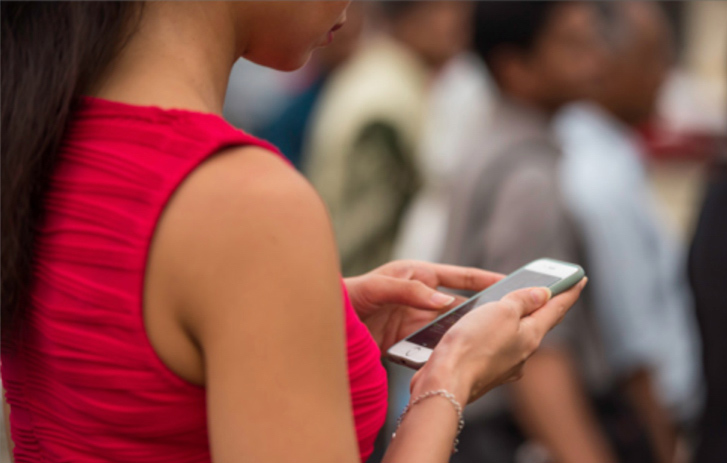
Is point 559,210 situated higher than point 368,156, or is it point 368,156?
point 559,210

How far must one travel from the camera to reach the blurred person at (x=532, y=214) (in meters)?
2.42

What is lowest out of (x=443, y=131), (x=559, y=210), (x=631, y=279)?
(x=443, y=131)

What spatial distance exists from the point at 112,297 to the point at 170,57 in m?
0.26

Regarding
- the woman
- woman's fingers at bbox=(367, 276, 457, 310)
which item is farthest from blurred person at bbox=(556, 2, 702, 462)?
the woman

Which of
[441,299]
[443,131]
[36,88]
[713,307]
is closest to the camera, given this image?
[36,88]

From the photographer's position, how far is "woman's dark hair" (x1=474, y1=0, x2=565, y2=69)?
2732 mm

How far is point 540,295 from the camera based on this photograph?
1.17m

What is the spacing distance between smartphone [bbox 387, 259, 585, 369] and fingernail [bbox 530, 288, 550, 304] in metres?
0.03

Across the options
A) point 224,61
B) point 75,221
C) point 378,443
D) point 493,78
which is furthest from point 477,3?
point 75,221

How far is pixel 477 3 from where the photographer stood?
285cm

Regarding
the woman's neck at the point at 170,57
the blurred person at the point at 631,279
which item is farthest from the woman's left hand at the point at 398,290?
the blurred person at the point at 631,279

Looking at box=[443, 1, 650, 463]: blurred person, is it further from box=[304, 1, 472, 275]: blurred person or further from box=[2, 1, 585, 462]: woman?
box=[2, 1, 585, 462]: woman

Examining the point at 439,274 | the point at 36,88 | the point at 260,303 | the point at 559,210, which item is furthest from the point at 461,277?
the point at 559,210

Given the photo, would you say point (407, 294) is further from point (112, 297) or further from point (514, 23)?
point (514, 23)
